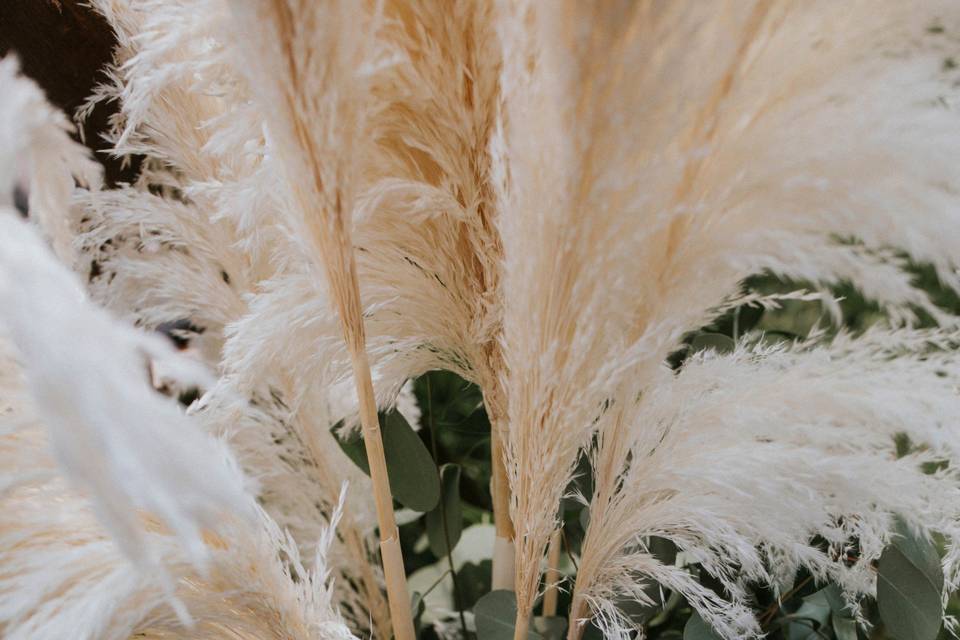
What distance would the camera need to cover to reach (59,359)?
24 cm

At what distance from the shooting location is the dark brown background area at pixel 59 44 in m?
0.63

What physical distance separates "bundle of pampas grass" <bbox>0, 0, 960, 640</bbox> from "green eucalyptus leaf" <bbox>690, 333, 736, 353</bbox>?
0.13m

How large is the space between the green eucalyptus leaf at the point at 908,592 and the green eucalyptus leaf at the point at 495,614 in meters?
0.26

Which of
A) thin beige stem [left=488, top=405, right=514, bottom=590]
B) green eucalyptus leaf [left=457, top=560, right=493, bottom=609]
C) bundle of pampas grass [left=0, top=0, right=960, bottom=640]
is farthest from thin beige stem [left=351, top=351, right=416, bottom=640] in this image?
green eucalyptus leaf [left=457, top=560, right=493, bottom=609]

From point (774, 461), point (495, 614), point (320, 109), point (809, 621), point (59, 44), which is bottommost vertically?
point (809, 621)

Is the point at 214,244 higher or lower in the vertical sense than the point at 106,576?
higher

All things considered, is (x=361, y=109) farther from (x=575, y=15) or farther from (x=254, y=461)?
(x=254, y=461)

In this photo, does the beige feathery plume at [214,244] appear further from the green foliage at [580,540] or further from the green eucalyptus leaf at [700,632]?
the green eucalyptus leaf at [700,632]

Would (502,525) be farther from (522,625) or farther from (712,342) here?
(712,342)

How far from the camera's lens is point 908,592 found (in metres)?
0.51

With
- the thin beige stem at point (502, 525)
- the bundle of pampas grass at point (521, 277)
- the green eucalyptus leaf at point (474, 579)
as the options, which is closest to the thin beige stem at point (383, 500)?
the bundle of pampas grass at point (521, 277)

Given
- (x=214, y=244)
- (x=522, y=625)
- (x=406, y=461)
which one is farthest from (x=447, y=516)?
(x=214, y=244)

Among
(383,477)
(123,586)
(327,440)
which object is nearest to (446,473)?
(327,440)

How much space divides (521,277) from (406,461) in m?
0.29
